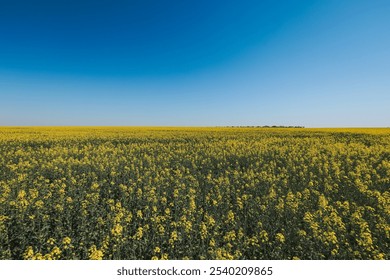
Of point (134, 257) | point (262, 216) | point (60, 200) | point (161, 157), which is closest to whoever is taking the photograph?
point (134, 257)

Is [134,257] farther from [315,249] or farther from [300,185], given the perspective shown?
[300,185]

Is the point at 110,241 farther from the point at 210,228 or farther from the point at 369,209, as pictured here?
the point at 369,209

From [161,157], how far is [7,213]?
8465mm

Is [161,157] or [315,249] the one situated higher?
[161,157]

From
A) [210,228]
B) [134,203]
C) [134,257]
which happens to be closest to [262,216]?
[210,228]

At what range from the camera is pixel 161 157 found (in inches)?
573

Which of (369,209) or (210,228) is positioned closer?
(210,228)

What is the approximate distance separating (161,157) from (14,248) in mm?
9502

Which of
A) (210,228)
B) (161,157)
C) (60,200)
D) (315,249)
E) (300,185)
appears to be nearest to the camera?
(315,249)

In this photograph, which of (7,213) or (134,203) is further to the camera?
(134,203)

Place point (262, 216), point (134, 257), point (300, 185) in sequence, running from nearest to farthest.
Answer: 1. point (134, 257)
2. point (262, 216)
3. point (300, 185)

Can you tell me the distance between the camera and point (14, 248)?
534cm

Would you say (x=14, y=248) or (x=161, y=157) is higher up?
(x=161, y=157)

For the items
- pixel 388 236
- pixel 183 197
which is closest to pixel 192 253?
pixel 183 197
